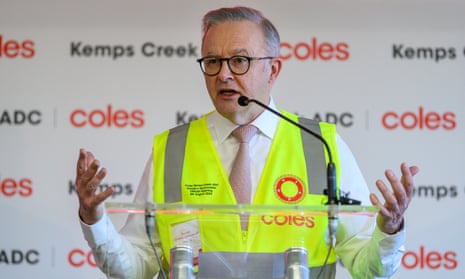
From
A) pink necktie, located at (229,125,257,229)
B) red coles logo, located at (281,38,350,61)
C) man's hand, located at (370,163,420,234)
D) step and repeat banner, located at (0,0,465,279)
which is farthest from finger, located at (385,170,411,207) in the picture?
red coles logo, located at (281,38,350,61)

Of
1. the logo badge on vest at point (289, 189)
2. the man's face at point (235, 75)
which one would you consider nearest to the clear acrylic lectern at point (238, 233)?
the logo badge on vest at point (289, 189)

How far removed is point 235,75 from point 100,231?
82 cm

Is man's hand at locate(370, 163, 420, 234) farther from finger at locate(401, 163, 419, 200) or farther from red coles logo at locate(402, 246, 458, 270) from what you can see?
red coles logo at locate(402, 246, 458, 270)

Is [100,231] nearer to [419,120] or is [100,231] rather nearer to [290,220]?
[290,220]

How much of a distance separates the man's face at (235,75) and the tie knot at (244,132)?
25mm

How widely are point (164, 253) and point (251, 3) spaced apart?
2194mm

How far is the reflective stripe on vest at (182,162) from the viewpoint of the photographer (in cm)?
307

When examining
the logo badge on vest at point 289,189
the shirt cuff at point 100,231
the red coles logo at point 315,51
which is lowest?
the shirt cuff at point 100,231

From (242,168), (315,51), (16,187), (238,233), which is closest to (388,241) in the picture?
(238,233)

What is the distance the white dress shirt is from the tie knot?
0.02 metres

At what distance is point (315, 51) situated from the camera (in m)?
4.41

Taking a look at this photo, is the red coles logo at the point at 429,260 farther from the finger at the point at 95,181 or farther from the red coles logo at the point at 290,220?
the finger at the point at 95,181

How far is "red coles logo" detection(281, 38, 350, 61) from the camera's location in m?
4.41

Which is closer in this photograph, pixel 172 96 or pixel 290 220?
pixel 290 220
